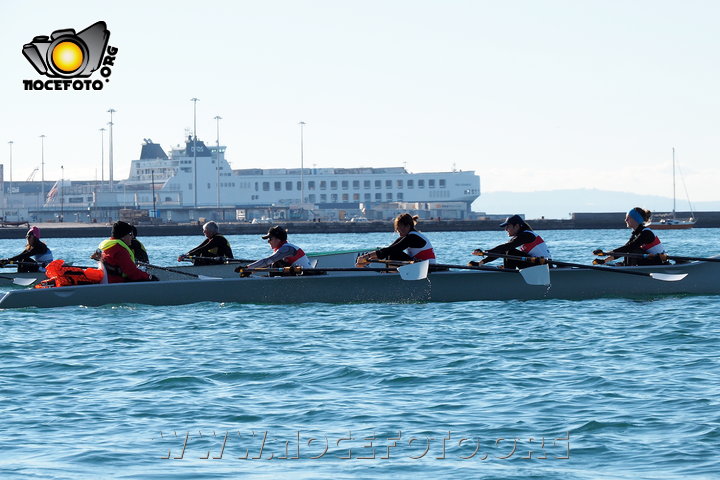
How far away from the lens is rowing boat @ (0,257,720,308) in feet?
56.3

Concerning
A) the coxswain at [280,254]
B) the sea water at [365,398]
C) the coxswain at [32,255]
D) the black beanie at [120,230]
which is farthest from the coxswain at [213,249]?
the sea water at [365,398]

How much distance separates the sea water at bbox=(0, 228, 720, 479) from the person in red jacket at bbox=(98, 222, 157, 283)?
178 centimetres

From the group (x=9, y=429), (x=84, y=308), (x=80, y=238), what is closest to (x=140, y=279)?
(x=84, y=308)

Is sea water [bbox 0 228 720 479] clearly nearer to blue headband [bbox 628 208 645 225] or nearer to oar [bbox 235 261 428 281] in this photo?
oar [bbox 235 261 428 281]

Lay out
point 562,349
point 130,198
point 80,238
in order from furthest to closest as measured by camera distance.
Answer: point 130,198 → point 80,238 → point 562,349

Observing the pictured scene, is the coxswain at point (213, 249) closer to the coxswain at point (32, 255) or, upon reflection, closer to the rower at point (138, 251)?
the rower at point (138, 251)

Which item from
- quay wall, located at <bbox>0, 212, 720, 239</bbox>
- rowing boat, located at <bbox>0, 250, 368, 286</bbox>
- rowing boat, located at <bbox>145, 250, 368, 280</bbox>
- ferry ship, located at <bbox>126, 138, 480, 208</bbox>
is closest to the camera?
rowing boat, located at <bbox>145, 250, 368, 280</bbox>

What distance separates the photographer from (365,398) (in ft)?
30.7

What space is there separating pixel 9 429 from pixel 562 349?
20.9 ft

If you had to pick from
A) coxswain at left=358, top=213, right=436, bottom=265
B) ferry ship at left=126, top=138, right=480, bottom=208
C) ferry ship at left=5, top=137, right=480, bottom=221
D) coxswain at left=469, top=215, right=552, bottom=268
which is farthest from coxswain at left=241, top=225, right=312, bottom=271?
ferry ship at left=126, top=138, right=480, bottom=208

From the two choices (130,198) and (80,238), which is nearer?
(80,238)

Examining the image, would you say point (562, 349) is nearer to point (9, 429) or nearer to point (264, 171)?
point (9, 429)

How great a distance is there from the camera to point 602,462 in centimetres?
723

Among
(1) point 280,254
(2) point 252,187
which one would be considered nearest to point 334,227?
(2) point 252,187
